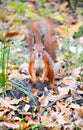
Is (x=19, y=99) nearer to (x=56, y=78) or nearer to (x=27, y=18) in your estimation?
(x=56, y=78)

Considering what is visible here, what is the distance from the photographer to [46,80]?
4.75 meters

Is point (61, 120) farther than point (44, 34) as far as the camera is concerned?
No

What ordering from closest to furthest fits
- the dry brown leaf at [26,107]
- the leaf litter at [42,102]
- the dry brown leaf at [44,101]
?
the leaf litter at [42,102] < the dry brown leaf at [26,107] < the dry brown leaf at [44,101]

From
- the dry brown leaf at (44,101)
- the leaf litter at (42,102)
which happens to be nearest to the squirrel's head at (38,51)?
the leaf litter at (42,102)

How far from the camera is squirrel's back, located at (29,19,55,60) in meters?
5.11

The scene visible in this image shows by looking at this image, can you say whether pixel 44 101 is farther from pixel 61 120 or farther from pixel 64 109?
pixel 61 120

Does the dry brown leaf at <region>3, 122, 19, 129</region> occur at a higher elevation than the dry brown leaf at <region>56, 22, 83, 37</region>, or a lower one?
higher

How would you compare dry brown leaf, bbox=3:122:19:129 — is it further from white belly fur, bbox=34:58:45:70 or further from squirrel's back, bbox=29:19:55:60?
squirrel's back, bbox=29:19:55:60

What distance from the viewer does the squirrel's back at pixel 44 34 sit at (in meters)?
5.11

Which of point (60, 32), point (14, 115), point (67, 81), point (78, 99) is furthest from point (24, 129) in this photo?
point (60, 32)

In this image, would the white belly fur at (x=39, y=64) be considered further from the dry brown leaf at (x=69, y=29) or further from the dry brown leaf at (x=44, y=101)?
the dry brown leaf at (x=69, y=29)

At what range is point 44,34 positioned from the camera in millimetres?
5297

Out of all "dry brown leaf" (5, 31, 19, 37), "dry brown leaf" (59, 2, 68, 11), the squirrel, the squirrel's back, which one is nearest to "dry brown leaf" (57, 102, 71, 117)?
the squirrel

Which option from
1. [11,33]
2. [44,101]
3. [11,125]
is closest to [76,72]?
[44,101]
